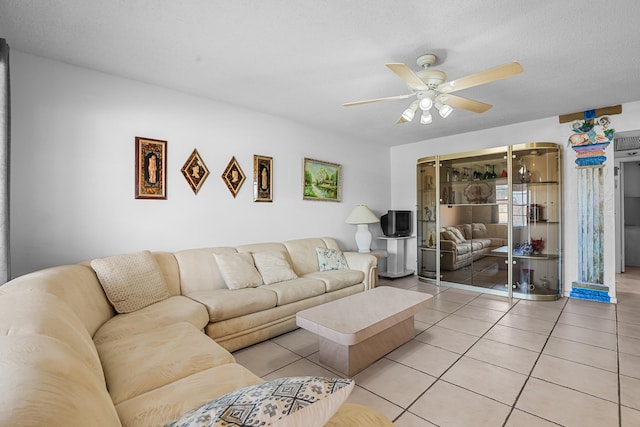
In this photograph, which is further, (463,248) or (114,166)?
(463,248)

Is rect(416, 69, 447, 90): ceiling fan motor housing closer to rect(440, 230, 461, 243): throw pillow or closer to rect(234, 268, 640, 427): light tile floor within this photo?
rect(234, 268, 640, 427): light tile floor

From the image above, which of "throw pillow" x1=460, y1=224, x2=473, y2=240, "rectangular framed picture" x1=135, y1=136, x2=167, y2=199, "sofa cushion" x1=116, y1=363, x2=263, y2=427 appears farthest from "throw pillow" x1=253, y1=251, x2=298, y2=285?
"throw pillow" x1=460, y1=224, x2=473, y2=240

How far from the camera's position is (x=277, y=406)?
68 centimetres

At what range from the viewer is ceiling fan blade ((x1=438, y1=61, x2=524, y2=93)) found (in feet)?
6.25

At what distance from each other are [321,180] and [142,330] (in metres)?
3.13

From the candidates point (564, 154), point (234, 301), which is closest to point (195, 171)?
point (234, 301)

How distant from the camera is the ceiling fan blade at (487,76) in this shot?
6.25 ft

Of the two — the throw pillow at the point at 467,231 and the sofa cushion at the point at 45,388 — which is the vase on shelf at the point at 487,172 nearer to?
the throw pillow at the point at 467,231

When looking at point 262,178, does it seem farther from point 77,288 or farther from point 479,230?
point 479,230

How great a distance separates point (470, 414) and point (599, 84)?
345 cm

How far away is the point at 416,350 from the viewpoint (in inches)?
100.0

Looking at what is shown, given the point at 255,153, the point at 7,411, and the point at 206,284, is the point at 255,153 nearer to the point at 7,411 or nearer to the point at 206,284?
the point at 206,284

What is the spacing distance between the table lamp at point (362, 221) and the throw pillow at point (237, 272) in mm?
2001

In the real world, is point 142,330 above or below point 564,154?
below
